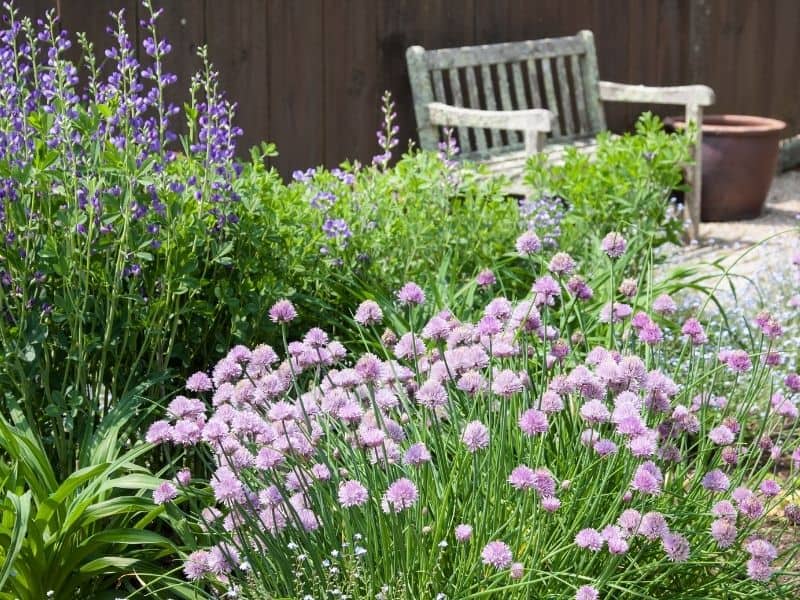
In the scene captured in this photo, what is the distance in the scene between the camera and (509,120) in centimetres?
669

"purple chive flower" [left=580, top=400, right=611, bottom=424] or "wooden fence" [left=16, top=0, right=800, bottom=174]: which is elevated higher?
"wooden fence" [left=16, top=0, right=800, bottom=174]

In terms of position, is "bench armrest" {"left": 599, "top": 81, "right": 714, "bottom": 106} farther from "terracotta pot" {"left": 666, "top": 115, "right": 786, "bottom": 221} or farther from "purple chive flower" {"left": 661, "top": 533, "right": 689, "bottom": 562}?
"purple chive flower" {"left": 661, "top": 533, "right": 689, "bottom": 562}

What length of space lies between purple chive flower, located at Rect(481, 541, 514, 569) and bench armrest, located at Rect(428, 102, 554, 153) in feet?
14.9

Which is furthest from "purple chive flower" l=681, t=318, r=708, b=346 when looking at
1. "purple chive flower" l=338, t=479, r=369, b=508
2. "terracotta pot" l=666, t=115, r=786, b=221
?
"terracotta pot" l=666, t=115, r=786, b=221

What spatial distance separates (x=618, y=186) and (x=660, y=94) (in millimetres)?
2976

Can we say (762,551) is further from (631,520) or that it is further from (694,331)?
(694,331)

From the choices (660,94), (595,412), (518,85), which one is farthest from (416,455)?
(660,94)

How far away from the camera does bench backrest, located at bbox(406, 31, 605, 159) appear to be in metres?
7.20

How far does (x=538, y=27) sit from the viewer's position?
8234 mm

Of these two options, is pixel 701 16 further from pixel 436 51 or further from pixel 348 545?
pixel 348 545

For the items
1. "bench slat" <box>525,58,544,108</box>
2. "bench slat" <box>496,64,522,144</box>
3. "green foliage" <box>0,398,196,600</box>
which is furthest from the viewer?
"bench slat" <box>525,58,544,108</box>

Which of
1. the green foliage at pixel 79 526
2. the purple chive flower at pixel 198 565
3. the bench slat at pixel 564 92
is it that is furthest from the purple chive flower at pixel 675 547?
the bench slat at pixel 564 92

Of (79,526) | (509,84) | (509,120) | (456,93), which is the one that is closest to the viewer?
(79,526)

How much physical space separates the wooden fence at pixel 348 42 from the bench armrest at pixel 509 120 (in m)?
0.51
